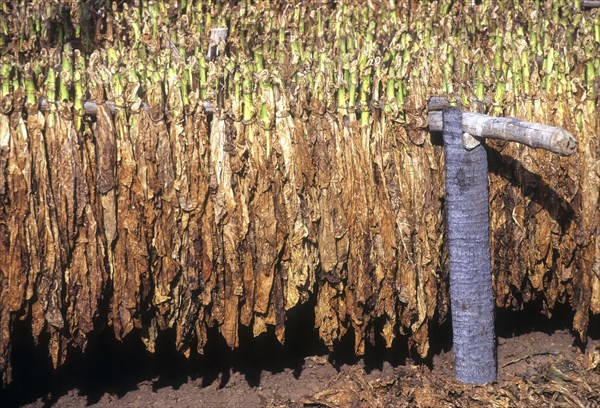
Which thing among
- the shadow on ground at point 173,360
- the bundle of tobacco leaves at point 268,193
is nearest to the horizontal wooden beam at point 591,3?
the bundle of tobacco leaves at point 268,193

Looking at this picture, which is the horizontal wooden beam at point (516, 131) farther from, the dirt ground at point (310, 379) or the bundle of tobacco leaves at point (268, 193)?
the dirt ground at point (310, 379)

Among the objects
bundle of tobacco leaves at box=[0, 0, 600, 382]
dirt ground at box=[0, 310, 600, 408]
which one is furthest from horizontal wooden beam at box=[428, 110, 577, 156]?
dirt ground at box=[0, 310, 600, 408]

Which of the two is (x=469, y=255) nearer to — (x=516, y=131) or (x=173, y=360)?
(x=516, y=131)

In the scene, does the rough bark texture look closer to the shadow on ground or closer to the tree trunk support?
the tree trunk support

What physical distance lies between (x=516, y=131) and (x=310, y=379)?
1.70m

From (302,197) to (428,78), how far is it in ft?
2.72

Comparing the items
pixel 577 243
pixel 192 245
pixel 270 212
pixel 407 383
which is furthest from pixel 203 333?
pixel 577 243

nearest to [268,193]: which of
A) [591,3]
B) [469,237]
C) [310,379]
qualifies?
[469,237]

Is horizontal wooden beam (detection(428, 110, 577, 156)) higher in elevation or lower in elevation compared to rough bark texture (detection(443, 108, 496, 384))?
higher

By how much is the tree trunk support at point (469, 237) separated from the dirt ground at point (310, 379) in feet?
0.62

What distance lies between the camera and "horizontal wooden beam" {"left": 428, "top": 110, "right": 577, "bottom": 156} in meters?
3.08

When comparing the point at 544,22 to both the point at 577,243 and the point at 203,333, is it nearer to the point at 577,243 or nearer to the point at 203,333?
the point at 577,243

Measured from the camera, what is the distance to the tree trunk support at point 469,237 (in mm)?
3518

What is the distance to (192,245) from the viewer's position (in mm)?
3568
